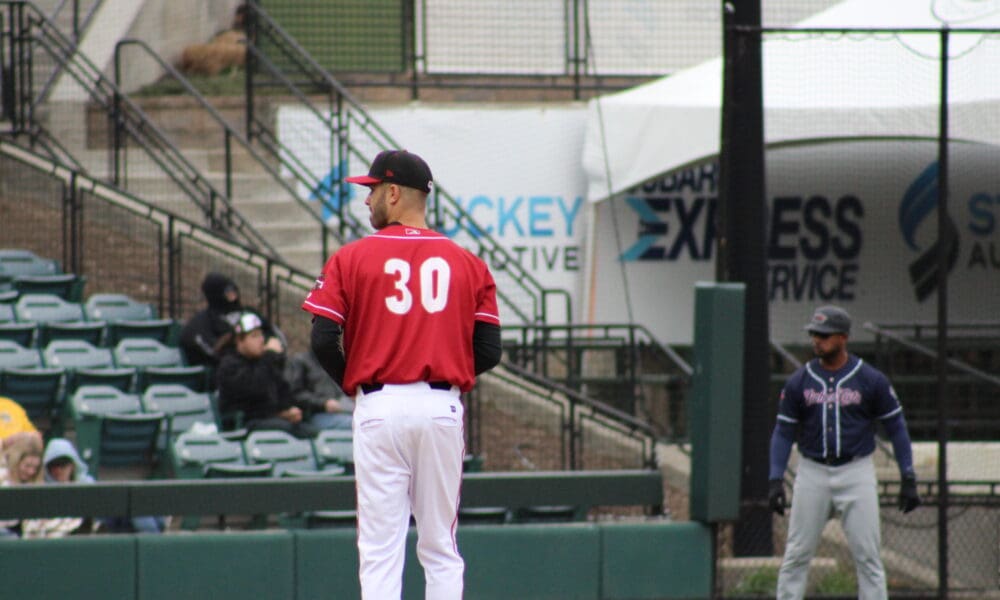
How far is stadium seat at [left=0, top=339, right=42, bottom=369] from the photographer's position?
34.1 feet

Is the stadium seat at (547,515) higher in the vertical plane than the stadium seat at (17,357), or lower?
lower

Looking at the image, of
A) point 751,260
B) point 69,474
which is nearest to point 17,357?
point 69,474

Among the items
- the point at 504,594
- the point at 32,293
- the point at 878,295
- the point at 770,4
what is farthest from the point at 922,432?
the point at 32,293

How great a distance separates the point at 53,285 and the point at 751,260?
17.5ft

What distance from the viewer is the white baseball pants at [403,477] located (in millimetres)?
5461

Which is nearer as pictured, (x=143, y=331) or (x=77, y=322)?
(x=77, y=322)

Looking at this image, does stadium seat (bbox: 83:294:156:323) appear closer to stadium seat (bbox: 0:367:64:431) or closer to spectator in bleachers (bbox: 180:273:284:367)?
spectator in bleachers (bbox: 180:273:284:367)

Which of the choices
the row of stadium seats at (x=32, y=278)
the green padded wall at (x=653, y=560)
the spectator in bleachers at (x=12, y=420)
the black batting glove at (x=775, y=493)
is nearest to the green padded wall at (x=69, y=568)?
the spectator in bleachers at (x=12, y=420)

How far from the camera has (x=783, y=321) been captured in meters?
13.9

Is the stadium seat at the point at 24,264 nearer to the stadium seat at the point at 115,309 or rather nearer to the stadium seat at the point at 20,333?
the stadium seat at the point at 115,309

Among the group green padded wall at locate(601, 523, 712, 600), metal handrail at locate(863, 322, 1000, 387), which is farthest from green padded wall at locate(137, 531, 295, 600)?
metal handrail at locate(863, 322, 1000, 387)

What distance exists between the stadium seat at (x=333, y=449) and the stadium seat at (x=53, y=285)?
9.15 ft

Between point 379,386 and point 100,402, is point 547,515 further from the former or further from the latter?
point 379,386

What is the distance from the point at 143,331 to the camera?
11461 millimetres
